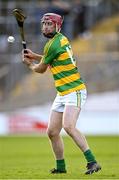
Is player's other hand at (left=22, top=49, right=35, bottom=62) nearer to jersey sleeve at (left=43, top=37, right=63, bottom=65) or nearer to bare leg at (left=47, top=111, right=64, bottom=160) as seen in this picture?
jersey sleeve at (left=43, top=37, right=63, bottom=65)

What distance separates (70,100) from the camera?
1395cm

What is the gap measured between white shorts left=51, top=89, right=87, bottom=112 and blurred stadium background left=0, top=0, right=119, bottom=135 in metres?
15.4

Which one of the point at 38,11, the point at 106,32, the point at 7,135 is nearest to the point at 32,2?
the point at 38,11

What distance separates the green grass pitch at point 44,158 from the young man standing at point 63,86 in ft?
1.91

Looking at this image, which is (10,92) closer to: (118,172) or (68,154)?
(68,154)

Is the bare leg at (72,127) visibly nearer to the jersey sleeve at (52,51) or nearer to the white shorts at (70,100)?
the white shorts at (70,100)

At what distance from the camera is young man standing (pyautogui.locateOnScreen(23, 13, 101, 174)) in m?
13.8

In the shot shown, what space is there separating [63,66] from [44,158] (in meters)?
6.19

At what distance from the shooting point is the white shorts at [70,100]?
45.8 feet

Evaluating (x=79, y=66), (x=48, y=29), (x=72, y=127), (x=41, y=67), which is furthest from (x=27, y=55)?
(x=79, y=66)

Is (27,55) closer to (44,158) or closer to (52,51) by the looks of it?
(52,51)

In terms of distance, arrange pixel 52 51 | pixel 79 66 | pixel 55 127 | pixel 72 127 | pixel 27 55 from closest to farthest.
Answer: pixel 72 127 < pixel 52 51 < pixel 55 127 < pixel 27 55 < pixel 79 66

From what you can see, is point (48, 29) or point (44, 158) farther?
point (44, 158)

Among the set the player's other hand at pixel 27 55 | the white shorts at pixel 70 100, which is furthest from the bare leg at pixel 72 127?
the player's other hand at pixel 27 55
